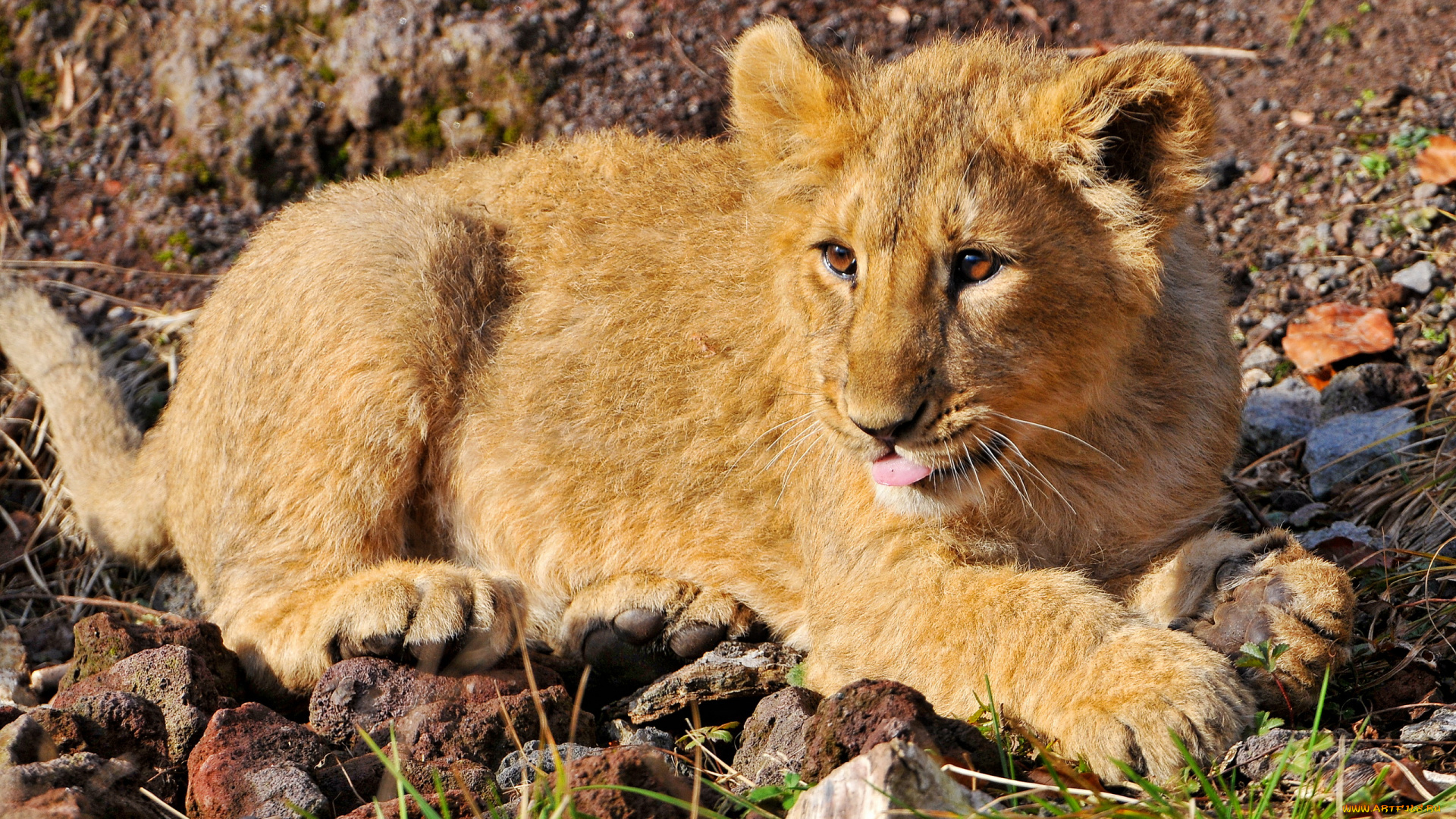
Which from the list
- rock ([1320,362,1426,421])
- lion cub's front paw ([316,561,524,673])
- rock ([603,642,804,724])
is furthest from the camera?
rock ([1320,362,1426,421])

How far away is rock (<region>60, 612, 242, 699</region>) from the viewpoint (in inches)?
169

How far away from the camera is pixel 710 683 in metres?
4.30

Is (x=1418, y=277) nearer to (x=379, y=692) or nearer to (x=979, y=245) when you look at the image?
(x=979, y=245)

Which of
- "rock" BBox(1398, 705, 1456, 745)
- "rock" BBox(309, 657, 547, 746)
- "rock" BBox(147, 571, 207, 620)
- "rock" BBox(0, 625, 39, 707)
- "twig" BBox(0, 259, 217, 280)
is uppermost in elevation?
"twig" BBox(0, 259, 217, 280)

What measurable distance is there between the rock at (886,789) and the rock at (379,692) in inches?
55.8

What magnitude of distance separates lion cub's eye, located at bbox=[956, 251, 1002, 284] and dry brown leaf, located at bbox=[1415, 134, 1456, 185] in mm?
3890

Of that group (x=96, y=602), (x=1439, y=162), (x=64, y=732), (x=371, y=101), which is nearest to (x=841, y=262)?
(x=64, y=732)

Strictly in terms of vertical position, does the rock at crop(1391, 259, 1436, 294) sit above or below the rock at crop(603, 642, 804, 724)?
above

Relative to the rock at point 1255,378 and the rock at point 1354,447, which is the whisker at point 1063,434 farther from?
the rock at point 1255,378

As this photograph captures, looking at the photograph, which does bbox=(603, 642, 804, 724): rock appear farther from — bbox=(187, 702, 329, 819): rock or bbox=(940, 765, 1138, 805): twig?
bbox=(940, 765, 1138, 805): twig

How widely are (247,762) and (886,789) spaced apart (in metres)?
1.90

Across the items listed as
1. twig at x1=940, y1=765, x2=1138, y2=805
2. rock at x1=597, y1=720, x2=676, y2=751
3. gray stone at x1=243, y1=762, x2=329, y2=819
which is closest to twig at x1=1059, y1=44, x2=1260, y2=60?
rock at x1=597, y1=720, x2=676, y2=751

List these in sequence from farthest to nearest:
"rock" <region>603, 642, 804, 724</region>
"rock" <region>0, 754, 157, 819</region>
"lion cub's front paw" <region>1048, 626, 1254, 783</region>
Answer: "rock" <region>603, 642, 804, 724</region>
"lion cub's front paw" <region>1048, 626, 1254, 783</region>
"rock" <region>0, 754, 157, 819</region>

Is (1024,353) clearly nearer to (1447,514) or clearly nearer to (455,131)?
(1447,514)
